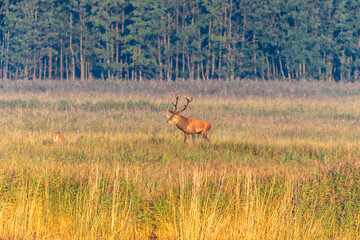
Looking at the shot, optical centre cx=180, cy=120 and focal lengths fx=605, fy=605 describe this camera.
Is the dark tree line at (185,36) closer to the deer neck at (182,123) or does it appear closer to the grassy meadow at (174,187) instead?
the grassy meadow at (174,187)

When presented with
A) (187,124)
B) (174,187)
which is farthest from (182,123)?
(174,187)

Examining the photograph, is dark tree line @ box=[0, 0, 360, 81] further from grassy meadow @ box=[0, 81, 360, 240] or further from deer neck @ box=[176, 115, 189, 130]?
deer neck @ box=[176, 115, 189, 130]

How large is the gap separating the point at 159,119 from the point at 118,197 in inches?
508

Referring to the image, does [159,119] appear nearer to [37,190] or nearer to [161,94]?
[161,94]

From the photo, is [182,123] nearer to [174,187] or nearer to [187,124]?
[187,124]

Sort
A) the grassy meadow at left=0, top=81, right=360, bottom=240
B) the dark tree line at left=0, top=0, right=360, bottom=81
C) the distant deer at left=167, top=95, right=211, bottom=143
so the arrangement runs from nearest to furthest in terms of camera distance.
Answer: the grassy meadow at left=0, top=81, right=360, bottom=240
the distant deer at left=167, top=95, right=211, bottom=143
the dark tree line at left=0, top=0, right=360, bottom=81

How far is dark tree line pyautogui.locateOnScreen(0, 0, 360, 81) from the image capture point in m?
50.0

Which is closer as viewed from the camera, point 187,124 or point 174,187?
point 174,187

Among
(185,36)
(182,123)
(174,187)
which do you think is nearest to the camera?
(174,187)

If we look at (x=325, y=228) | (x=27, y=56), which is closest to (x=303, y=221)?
(x=325, y=228)

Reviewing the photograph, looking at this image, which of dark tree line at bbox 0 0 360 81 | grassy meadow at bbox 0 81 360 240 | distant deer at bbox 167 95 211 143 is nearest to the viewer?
grassy meadow at bbox 0 81 360 240

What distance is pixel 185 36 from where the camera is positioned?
50.8 m

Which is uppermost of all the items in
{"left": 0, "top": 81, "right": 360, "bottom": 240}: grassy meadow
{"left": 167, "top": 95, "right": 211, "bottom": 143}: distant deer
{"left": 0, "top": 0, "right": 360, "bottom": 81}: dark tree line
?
{"left": 0, "top": 0, "right": 360, "bottom": 81}: dark tree line

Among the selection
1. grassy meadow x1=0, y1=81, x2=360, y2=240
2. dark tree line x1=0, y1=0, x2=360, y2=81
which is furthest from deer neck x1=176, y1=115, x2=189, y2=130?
dark tree line x1=0, y1=0, x2=360, y2=81
